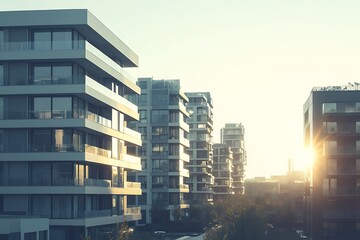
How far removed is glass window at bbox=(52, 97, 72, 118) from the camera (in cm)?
6175

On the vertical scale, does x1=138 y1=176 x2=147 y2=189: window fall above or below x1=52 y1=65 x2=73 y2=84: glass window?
below

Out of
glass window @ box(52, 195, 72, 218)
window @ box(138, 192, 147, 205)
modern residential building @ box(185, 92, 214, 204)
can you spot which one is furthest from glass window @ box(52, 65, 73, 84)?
modern residential building @ box(185, 92, 214, 204)

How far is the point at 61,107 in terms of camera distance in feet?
204

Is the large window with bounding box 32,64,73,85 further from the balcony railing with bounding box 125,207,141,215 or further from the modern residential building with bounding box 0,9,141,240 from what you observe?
the balcony railing with bounding box 125,207,141,215

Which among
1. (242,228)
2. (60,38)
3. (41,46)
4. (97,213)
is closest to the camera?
(41,46)

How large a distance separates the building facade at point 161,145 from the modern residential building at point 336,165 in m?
37.3

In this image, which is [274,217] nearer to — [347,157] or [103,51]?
[347,157]

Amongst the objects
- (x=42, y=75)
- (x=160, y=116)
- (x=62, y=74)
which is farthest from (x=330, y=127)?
(x=42, y=75)

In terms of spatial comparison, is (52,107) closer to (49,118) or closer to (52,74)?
(49,118)

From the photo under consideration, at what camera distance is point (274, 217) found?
126312 mm

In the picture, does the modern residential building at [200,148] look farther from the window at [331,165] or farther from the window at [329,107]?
the window at [329,107]

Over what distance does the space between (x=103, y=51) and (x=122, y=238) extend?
92.2ft

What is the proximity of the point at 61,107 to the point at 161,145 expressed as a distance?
65.5 meters

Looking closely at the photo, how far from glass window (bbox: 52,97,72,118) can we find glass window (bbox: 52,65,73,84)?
1.58m
